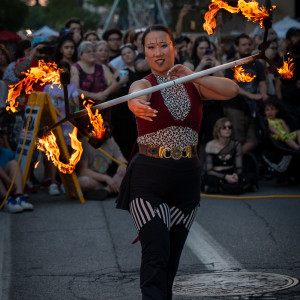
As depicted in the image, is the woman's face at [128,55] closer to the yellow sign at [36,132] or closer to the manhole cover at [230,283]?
the yellow sign at [36,132]

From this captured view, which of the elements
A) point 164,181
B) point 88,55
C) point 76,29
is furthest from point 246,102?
point 164,181

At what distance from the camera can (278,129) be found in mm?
11312

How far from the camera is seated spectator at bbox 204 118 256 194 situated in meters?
10.5

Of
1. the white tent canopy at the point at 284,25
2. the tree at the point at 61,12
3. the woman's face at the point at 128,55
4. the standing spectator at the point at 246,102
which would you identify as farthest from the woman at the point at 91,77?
the tree at the point at 61,12

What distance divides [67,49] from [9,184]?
7.37ft

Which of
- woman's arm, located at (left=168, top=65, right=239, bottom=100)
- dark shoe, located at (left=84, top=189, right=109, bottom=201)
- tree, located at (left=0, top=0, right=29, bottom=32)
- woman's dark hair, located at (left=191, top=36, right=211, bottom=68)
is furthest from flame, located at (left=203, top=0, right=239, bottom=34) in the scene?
tree, located at (left=0, top=0, right=29, bottom=32)

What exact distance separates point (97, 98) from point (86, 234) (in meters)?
3.05

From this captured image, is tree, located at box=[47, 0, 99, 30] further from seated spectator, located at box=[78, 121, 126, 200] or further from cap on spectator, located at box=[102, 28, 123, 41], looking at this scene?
seated spectator, located at box=[78, 121, 126, 200]

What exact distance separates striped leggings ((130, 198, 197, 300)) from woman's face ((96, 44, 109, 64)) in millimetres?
7061

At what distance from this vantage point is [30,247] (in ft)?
24.4


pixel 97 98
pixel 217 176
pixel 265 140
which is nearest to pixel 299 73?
pixel 265 140

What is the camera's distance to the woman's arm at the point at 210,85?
455 centimetres

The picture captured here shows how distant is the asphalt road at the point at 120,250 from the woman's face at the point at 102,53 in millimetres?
2550

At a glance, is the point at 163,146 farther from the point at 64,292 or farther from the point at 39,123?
the point at 39,123
